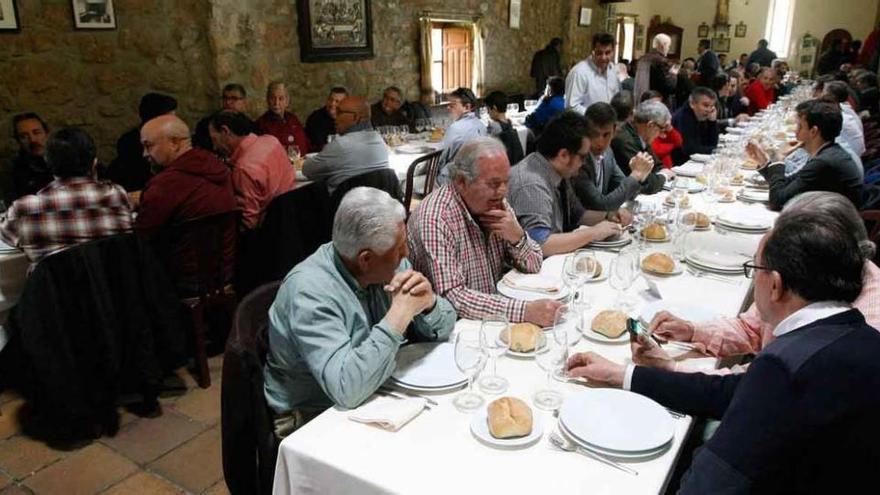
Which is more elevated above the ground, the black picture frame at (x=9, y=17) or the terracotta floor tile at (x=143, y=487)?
the black picture frame at (x=9, y=17)

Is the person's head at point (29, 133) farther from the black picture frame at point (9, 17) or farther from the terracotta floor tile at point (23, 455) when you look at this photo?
the terracotta floor tile at point (23, 455)

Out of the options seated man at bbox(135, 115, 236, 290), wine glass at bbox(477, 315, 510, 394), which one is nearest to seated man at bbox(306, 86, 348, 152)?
seated man at bbox(135, 115, 236, 290)

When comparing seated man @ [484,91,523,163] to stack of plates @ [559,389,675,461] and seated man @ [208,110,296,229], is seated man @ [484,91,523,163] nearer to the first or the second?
seated man @ [208,110,296,229]

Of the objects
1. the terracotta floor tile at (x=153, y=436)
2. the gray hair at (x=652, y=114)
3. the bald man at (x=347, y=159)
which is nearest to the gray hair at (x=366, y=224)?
the terracotta floor tile at (x=153, y=436)

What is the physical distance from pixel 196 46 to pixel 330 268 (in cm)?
419

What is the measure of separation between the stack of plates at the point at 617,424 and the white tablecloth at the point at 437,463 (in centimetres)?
3

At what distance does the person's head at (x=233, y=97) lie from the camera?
195 inches

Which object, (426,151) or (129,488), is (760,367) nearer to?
(129,488)

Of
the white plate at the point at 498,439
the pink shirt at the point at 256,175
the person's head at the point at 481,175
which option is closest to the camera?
the white plate at the point at 498,439

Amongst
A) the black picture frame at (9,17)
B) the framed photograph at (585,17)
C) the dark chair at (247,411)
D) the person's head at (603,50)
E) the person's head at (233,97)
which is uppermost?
the framed photograph at (585,17)

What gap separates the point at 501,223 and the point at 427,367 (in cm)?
80

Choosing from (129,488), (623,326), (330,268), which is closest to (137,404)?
(129,488)

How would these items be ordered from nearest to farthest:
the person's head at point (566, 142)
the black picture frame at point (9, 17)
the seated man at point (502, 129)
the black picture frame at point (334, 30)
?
1. the person's head at point (566, 142)
2. the black picture frame at point (9, 17)
3. the seated man at point (502, 129)
4. the black picture frame at point (334, 30)

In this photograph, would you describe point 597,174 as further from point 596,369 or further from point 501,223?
point 596,369
